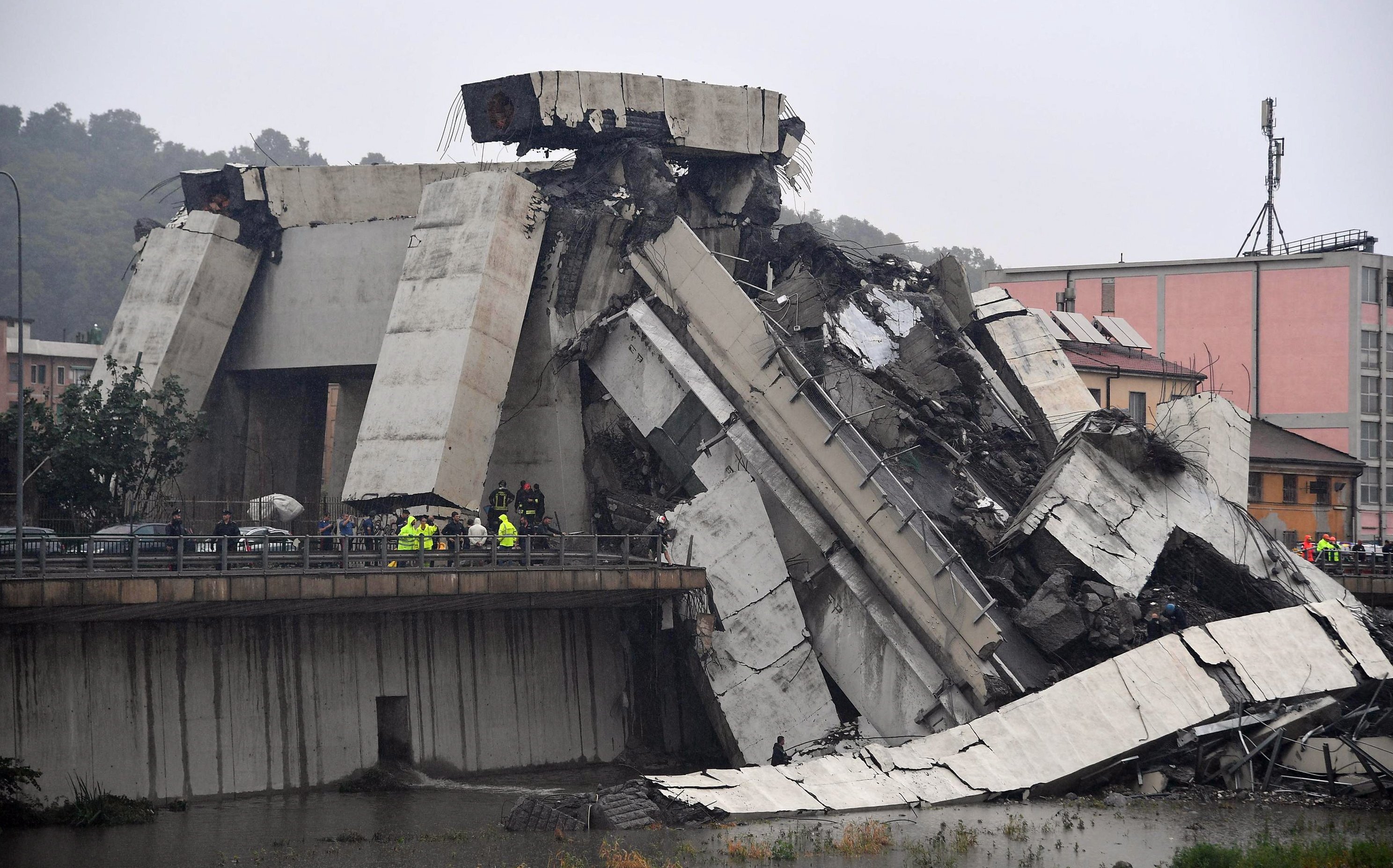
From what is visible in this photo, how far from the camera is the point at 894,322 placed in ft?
116

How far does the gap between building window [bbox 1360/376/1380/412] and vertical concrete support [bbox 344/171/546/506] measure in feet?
126

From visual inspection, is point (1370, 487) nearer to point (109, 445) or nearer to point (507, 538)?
point (507, 538)

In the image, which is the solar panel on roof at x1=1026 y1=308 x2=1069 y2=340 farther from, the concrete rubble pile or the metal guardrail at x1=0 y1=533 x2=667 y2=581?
the metal guardrail at x1=0 y1=533 x2=667 y2=581

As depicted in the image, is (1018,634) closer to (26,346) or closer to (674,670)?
(674,670)

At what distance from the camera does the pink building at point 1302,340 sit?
5634 cm

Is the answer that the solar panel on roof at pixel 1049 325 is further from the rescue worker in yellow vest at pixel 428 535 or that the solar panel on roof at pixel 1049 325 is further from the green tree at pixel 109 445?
the green tree at pixel 109 445

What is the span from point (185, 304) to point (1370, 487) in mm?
45535

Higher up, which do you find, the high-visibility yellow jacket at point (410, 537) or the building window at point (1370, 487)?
the high-visibility yellow jacket at point (410, 537)

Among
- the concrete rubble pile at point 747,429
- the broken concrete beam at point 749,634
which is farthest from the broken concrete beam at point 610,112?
the broken concrete beam at point 749,634

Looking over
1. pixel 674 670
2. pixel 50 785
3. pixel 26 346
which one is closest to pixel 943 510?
pixel 674 670

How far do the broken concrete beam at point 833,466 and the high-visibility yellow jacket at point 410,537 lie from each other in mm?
7234

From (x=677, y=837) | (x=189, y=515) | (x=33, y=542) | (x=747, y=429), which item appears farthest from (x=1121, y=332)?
(x=33, y=542)

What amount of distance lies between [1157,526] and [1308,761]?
21.8 ft

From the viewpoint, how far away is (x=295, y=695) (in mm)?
24719
